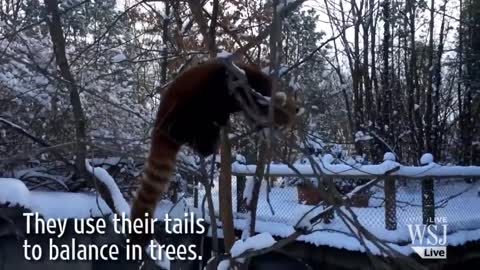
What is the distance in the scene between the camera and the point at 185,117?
1.32 m

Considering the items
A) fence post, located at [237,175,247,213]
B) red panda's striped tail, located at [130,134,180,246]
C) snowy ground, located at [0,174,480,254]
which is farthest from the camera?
fence post, located at [237,175,247,213]

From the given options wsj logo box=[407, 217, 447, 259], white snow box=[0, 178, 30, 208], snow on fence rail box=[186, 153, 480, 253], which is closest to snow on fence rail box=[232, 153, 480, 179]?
snow on fence rail box=[186, 153, 480, 253]

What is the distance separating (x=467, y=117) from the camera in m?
9.70

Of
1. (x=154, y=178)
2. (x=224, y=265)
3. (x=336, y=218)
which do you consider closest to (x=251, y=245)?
(x=224, y=265)

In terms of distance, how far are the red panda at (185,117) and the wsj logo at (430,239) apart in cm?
256

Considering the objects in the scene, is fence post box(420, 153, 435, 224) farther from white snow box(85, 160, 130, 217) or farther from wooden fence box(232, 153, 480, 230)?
white snow box(85, 160, 130, 217)

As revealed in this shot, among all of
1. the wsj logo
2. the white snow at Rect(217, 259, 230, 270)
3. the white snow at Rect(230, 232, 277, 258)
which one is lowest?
the wsj logo

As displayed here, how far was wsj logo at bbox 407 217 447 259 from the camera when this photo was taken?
3.67 m

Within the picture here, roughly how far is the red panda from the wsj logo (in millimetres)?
2564

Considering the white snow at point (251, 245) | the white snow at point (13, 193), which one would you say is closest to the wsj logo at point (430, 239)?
the white snow at point (251, 245)

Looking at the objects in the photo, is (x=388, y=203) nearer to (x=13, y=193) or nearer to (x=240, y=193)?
(x=240, y=193)

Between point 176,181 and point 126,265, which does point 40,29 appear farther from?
point 126,265

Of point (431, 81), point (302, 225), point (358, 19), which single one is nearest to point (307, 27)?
point (358, 19)

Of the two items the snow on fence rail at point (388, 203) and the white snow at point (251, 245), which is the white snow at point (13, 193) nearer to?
the snow on fence rail at point (388, 203)
